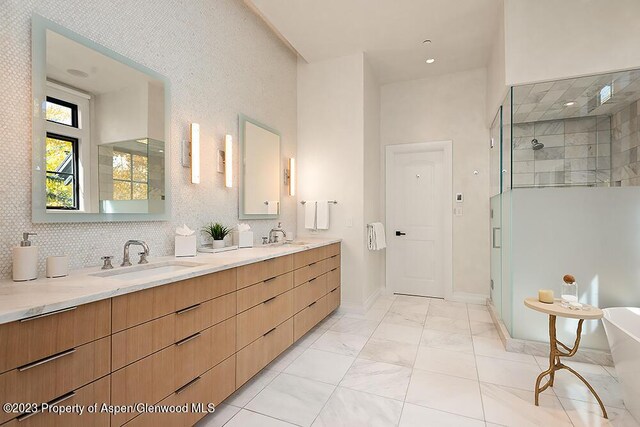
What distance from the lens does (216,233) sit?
2562mm

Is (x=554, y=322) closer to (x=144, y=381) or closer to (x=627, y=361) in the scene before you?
(x=627, y=361)

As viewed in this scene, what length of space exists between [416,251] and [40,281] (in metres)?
4.07

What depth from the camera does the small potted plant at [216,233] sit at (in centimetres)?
253

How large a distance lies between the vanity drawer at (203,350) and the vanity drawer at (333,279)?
5.29ft

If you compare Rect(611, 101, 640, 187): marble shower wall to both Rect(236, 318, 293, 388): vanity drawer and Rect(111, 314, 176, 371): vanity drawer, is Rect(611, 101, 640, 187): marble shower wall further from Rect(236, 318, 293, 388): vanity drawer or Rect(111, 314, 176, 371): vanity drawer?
Rect(111, 314, 176, 371): vanity drawer

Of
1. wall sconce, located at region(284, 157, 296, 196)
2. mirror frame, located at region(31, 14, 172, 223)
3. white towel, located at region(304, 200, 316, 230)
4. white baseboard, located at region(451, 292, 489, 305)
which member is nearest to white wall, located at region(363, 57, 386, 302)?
white towel, located at region(304, 200, 316, 230)

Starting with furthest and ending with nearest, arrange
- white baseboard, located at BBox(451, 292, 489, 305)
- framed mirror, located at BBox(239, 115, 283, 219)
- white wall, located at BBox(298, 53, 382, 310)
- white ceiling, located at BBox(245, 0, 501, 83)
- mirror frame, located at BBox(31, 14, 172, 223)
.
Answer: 1. white baseboard, located at BBox(451, 292, 489, 305)
2. white wall, located at BBox(298, 53, 382, 310)
3. framed mirror, located at BBox(239, 115, 283, 219)
4. white ceiling, located at BBox(245, 0, 501, 83)
5. mirror frame, located at BBox(31, 14, 172, 223)

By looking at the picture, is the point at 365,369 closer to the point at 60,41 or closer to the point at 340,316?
the point at 340,316

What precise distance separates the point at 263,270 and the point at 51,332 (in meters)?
1.28

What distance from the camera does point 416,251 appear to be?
4.52 m

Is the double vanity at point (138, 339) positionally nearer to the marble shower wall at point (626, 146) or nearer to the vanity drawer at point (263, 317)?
the vanity drawer at point (263, 317)

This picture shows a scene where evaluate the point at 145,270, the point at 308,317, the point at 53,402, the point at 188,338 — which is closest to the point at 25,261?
the point at 145,270

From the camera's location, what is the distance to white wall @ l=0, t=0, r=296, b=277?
1480mm

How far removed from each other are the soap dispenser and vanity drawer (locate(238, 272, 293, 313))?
0.99 metres
